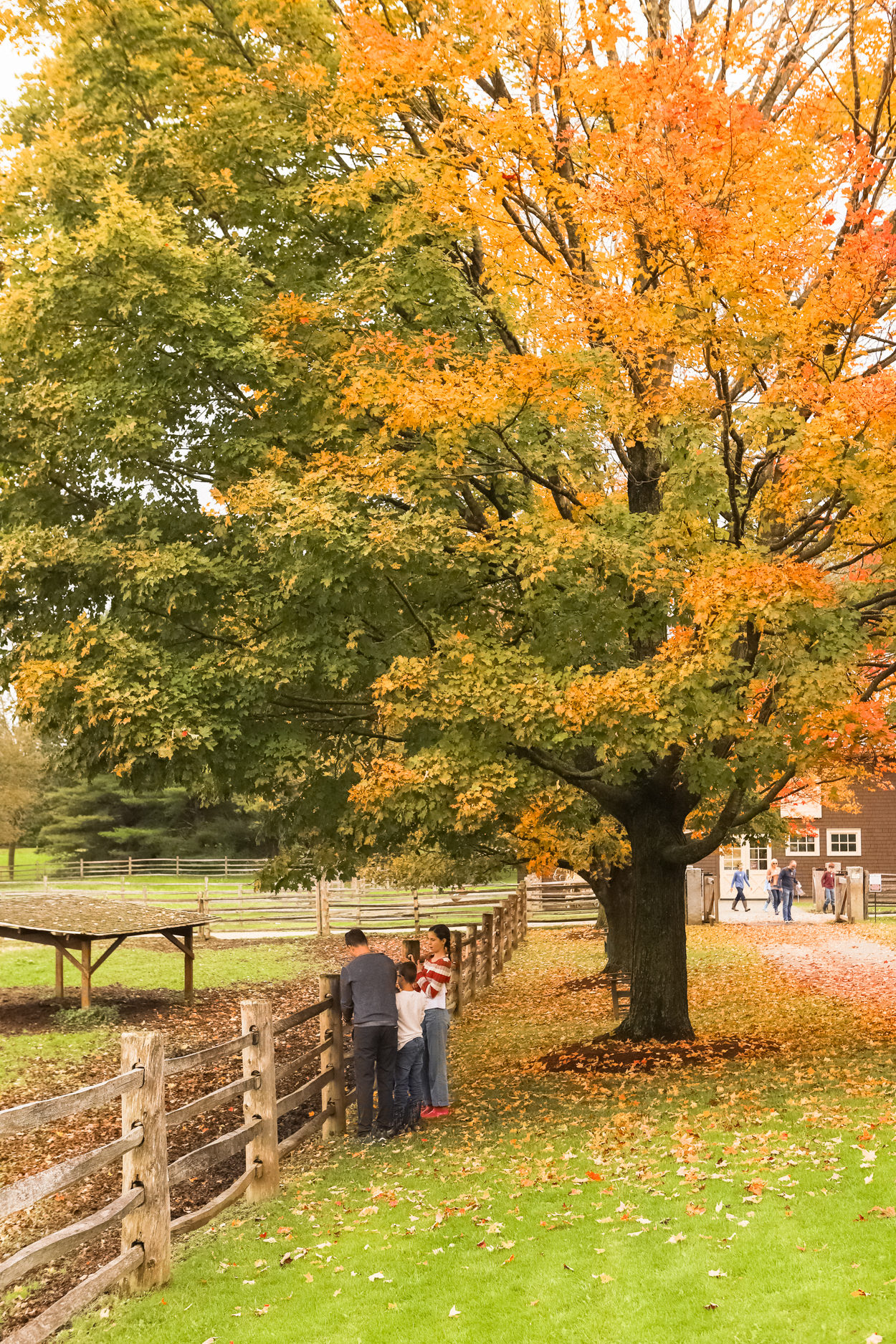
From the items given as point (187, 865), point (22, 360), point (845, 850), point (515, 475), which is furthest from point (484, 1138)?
point (187, 865)

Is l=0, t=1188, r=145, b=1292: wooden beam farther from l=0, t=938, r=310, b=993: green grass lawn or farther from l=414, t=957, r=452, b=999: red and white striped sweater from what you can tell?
l=0, t=938, r=310, b=993: green grass lawn

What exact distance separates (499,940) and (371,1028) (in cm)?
1556

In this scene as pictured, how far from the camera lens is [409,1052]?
10.4 metres

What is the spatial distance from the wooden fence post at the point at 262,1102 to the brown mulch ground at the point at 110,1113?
3.48 feet

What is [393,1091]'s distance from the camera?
10.3m

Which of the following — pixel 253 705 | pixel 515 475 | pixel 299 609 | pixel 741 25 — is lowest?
pixel 253 705

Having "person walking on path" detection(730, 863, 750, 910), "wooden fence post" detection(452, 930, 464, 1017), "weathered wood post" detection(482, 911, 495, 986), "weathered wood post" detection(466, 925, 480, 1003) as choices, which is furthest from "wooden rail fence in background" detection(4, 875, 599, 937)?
Result: "wooden fence post" detection(452, 930, 464, 1017)

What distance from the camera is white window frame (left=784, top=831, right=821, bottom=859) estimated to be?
4078 cm

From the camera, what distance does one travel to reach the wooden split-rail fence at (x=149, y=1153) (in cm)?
523

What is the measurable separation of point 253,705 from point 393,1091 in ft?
12.6

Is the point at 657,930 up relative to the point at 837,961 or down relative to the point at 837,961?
up

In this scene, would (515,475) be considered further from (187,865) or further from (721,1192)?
(187,865)

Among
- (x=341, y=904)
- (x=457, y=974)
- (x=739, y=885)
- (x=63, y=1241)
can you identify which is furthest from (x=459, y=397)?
(x=739, y=885)

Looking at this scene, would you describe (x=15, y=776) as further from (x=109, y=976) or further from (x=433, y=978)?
(x=433, y=978)
